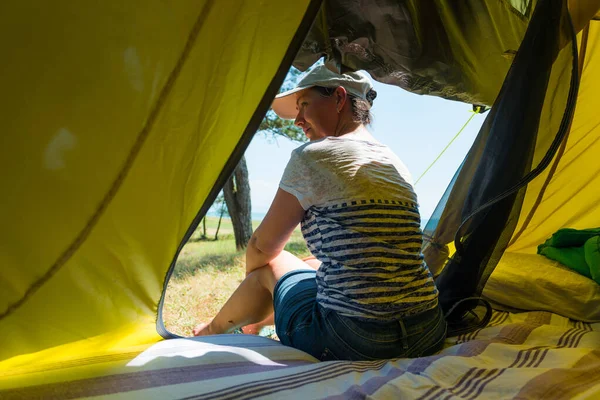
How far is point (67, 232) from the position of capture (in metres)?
0.79

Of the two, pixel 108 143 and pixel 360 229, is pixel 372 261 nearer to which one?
pixel 360 229

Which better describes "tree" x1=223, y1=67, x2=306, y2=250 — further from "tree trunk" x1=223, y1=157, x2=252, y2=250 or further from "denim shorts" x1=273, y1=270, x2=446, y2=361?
"denim shorts" x1=273, y1=270, x2=446, y2=361

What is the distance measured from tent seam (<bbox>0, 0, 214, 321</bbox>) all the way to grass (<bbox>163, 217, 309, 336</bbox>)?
1.01m

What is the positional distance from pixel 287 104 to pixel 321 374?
→ 79 cm

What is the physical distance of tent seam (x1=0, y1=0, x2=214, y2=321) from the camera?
29.4 inches

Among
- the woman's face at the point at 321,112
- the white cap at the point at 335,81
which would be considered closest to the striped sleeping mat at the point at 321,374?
the woman's face at the point at 321,112

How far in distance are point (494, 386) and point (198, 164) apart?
65cm

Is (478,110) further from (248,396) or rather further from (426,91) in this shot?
(248,396)

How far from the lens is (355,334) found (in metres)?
0.87

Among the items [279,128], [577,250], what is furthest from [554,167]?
[279,128]

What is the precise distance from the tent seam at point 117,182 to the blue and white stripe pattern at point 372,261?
0.37 meters

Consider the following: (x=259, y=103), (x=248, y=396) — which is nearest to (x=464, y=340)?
A: (x=248, y=396)

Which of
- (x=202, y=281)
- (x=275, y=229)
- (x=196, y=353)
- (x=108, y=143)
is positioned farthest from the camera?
(x=202, y=281)

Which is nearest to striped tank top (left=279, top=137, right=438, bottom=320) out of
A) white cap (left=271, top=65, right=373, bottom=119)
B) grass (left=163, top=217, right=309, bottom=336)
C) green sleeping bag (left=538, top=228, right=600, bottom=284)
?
white cap (left=271, top=65, right=373, bottom=119)
